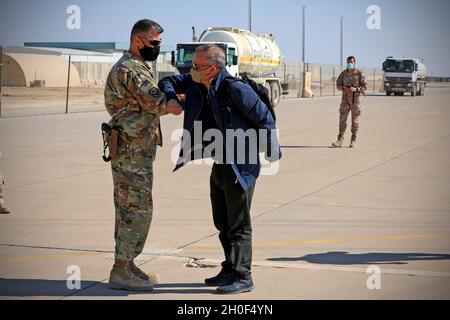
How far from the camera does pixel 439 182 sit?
40.1 ft

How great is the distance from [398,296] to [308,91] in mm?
49220

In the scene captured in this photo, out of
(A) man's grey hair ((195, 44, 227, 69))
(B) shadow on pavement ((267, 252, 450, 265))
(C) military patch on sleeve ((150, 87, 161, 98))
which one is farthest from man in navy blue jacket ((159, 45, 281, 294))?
(B) shadow on pavement ((267, 252, 450, 265))

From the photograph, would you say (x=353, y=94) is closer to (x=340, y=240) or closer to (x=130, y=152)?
(x=340, y=240)

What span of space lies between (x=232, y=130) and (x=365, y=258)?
1.96 metres

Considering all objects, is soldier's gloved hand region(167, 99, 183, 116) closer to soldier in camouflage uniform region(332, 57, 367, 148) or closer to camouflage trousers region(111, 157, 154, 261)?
camouflage trousers region(111, 157, 154, 261)

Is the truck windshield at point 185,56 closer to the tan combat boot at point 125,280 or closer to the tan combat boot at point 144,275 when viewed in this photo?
the tan combat boot at point 144,275

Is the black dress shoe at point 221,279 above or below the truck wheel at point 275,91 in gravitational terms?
below

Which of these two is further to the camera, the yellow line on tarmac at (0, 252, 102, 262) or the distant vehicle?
the distant vehicle

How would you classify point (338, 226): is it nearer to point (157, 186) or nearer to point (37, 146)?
point (157, 186)

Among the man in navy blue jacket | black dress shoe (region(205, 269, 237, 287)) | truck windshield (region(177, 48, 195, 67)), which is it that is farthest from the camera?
Answer: truck windshield (region(177, 48, 195, 67))

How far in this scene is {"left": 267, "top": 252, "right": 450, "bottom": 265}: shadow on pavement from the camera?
7.16 m

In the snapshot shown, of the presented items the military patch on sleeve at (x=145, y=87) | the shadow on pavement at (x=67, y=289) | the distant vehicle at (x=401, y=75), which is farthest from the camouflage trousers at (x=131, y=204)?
the distant vehicle at (x=401, y=75)

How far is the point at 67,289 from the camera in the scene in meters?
6.20

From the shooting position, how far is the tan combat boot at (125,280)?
6.18 m
